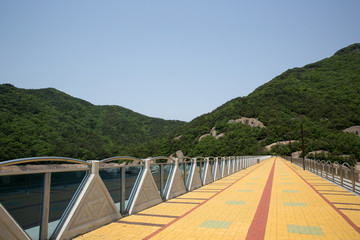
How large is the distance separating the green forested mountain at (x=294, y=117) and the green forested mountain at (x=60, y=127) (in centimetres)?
3041

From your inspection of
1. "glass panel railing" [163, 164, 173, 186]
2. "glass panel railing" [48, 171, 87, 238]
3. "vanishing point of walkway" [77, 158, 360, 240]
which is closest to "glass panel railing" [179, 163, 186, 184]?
"glass panel railing" [163, 164, 173, 186]

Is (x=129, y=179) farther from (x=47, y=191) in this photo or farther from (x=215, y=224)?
→ (x=47, y=191)

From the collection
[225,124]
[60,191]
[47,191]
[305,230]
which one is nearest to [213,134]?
[225,124]

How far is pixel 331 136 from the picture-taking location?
108 meters

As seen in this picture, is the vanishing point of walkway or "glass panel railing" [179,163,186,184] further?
"glass panel railing" [179,163,186,184]

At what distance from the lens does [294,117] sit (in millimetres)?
99062

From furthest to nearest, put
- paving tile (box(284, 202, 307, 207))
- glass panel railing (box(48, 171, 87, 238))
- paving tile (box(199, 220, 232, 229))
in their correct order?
paving tile (box(284, 202, 307, 207)) < paving tile (box(199, 220, 232, 229)) < glass panel railing (box(48, 171, 87, 238))

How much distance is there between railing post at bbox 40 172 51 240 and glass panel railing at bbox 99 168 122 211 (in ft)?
6.14

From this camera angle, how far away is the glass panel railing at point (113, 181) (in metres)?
7.23

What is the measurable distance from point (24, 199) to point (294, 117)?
104595 mm

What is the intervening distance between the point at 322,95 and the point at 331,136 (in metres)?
38.4

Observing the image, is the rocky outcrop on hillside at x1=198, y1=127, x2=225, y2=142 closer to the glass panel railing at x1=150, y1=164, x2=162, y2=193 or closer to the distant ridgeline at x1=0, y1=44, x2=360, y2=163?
the distant ridgeline at x1=0, y1=44, x2=360, y2=163

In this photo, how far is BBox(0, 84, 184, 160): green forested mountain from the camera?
8438 centimetres

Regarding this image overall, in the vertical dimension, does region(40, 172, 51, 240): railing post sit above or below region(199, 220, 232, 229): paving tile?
above
